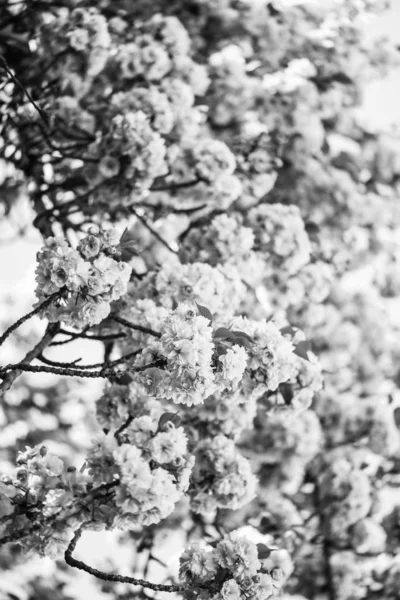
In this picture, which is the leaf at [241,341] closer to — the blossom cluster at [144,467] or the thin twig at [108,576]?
the blossom cluster at [144,467]

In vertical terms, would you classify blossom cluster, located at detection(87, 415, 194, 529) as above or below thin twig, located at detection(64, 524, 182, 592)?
above

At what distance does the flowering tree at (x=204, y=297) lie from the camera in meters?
2.35

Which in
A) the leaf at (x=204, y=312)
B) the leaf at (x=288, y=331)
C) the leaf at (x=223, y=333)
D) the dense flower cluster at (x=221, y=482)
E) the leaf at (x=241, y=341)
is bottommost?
the dense flower cluster at (x=221, y=482)

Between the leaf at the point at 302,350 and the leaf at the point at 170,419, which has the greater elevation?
the leaf at the point at 302,350

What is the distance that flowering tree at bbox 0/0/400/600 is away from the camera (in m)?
2.35

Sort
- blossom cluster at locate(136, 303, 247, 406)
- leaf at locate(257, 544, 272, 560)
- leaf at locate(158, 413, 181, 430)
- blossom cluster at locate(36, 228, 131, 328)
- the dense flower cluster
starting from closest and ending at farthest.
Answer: blossom cluster at locate(136, 303, 247, 406), blossom cluster at locate(36, 228, 131, 328), leaf at locate(257, 544, 272, 560), leaf at locate(158, 413, 181, 430), the dense flower cluster

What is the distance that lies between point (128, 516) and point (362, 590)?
385 centimetres

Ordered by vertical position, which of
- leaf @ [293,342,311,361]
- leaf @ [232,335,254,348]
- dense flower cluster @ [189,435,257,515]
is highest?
leaf @ [293,342,311,361]

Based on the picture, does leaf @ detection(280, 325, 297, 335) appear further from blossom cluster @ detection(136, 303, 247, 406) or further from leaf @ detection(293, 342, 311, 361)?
blossom cluster @ detection(136, 303, 247, 406)

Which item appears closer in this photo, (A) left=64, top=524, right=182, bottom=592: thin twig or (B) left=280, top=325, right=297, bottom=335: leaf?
(A) left=64, top=524, right=182, bottom=592: thin twig

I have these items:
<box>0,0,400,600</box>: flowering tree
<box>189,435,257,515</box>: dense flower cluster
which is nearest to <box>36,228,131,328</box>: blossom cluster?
<box>0,0,400,600</box>: flowering tree

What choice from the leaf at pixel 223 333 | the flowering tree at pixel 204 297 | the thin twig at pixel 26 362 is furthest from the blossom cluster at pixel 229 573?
the thin twig at pixel 26 362

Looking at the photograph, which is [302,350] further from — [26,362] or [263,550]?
[26,362]

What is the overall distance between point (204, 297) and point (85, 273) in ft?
3.06
